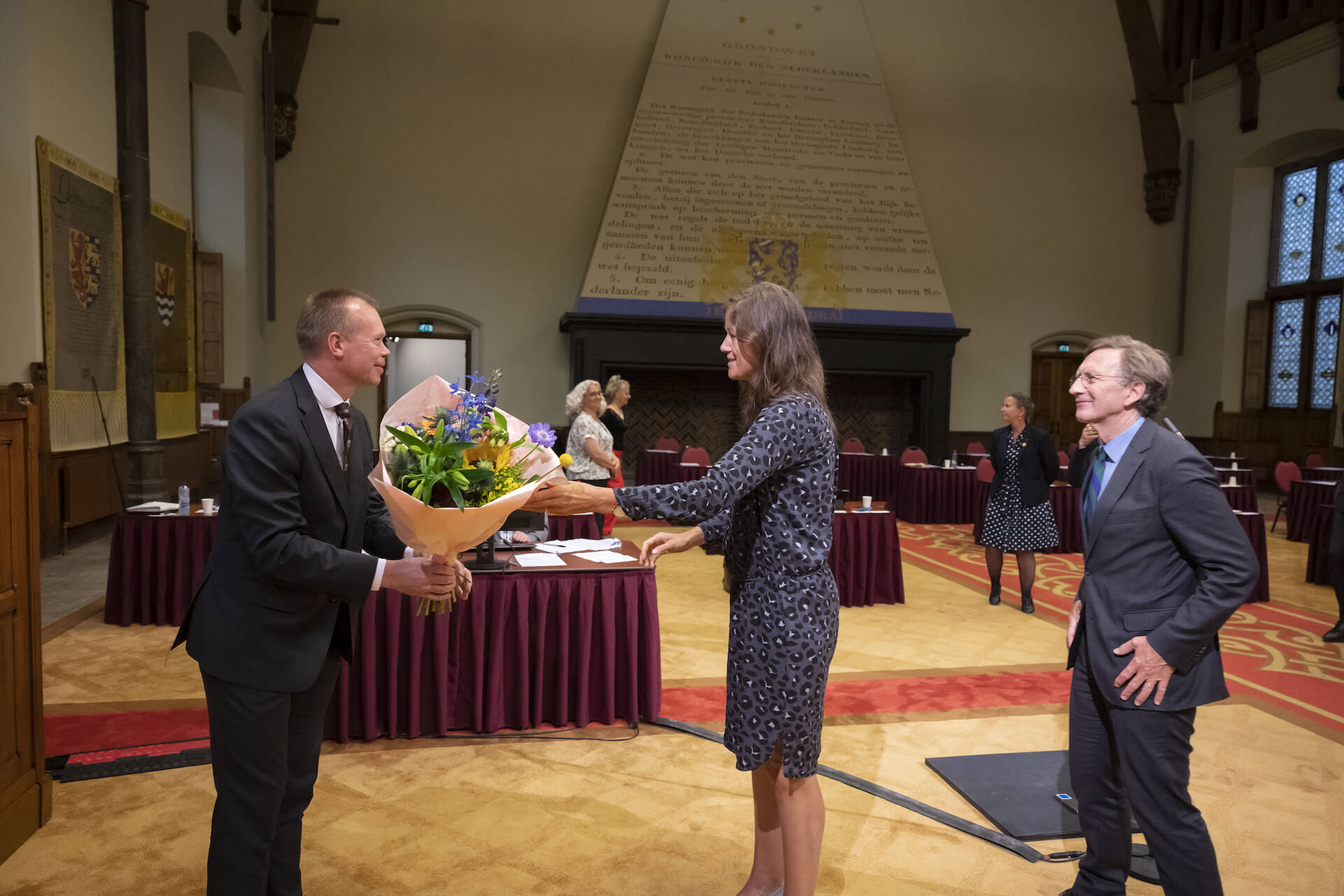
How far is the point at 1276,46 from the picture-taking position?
1245 centimetres

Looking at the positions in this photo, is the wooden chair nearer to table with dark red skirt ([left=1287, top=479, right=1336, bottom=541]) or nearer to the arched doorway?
table with dark red skirt ([left=1287, top=479, right=1336, bottom=541])

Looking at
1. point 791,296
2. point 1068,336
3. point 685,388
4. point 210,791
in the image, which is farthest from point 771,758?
point 1068,336

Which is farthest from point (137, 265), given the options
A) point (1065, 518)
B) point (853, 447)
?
point (1065, 518)

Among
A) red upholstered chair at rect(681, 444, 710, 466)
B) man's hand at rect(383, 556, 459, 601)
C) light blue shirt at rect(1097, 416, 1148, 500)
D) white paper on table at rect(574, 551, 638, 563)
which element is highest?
light blue shirt at rect(1097, 416, 1148, 500)

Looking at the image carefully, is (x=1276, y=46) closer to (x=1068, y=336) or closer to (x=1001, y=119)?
(x=1001, y=119)

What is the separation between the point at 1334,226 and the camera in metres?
12.5

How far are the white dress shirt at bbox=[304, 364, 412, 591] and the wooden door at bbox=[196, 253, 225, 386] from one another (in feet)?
30.9

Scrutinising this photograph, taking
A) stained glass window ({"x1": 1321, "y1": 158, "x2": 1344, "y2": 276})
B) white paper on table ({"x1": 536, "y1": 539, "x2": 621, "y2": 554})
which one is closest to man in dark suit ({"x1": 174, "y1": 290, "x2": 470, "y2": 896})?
white paper on table ({"x1": 536, "y1": 539, "x2": 621, "y2": 554})

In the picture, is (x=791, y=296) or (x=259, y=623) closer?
(x=259, y=623)

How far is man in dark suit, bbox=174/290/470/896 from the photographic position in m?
1.74

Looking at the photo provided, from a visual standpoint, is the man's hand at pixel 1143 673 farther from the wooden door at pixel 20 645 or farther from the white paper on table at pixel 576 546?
the wooden door at pixel 20 645

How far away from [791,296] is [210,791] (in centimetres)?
260

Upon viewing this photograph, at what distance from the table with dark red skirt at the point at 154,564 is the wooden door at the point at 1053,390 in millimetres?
12553

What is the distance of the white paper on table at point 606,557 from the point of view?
12.2ft
